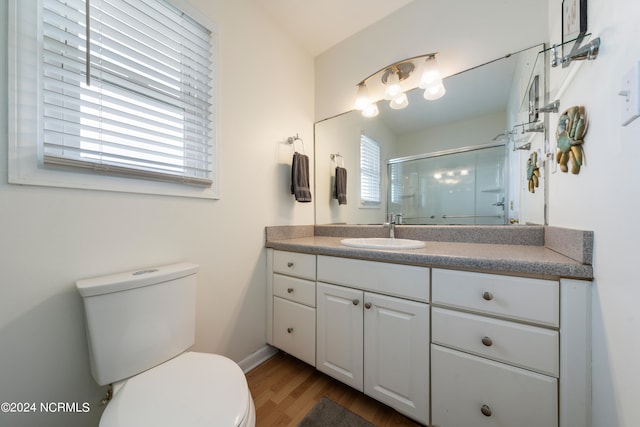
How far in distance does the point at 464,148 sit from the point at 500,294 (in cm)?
96

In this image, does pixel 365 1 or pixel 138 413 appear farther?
pixel 365 1

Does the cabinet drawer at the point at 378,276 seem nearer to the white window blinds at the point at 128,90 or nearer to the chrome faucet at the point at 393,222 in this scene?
the chrome faucet at the point at 393,222

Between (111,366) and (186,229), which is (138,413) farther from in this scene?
(186,229)

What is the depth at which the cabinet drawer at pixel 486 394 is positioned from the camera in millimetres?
760

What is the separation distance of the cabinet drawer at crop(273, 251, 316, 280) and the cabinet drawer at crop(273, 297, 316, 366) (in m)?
0.20

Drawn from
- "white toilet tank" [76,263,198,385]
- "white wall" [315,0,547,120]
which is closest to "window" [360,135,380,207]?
"white wall" [315,0,547,120]

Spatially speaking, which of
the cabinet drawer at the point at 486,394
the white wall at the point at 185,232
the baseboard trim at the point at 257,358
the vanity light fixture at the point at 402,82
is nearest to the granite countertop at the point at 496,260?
the cabinet drawer at the point at 486,394

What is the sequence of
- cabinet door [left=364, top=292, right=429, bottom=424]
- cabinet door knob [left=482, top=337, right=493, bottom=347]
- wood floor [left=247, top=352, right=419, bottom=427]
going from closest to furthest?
cabinet door knob [left=482, top=337, right=493, bottom=347] → cabinet door [left=364, top=292, right=429, bottom=424] → wood floor [left=247, top=352, right=419, bottom=427]

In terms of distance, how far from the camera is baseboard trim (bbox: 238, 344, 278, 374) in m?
1.45

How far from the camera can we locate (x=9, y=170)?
74 cm

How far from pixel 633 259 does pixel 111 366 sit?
5.18 ft

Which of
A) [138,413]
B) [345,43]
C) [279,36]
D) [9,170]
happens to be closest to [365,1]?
[345,43]

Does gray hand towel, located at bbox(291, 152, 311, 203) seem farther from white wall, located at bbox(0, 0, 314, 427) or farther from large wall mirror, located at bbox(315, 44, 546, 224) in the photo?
large wall mirror, located at bbox(315, 44, 546, 224)

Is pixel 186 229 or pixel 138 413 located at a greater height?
pixel 186 229
